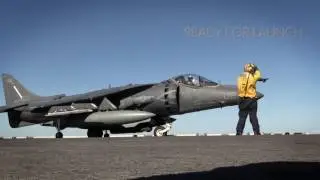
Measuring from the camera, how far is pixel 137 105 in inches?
832

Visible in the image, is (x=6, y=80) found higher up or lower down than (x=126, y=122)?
higher up

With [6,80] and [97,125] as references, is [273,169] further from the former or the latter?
[6,80]

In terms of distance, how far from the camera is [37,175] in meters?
4.97

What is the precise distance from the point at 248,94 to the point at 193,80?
7794 millimetres

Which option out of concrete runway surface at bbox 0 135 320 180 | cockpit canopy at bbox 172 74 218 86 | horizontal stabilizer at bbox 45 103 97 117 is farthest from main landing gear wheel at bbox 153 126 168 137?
concrete runway surface at bbox 0 135 320 180

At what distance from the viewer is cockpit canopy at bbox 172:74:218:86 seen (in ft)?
66.5

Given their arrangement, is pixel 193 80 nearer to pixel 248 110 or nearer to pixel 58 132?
pixel 248 110

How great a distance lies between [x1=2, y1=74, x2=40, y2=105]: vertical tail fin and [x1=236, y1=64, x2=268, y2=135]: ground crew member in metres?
18.9

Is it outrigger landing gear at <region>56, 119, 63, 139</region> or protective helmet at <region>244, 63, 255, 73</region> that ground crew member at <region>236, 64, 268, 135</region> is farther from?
outrigger landing gear at <region>56, 119, 63, 139</region>

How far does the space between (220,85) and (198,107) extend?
5.05 feet

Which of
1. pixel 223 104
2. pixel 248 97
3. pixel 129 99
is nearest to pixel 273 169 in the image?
pixel 248 97

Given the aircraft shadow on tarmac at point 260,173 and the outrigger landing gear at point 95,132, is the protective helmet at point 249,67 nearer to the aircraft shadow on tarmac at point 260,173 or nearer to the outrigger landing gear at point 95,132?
the aircraft shadow on tarmac at point 260,173

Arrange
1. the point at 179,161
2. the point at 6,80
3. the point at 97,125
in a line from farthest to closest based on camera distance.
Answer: the point at 6,80 → the point at 97,125 → the point at 179,161

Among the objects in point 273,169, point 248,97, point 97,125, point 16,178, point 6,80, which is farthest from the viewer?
point 6,80
